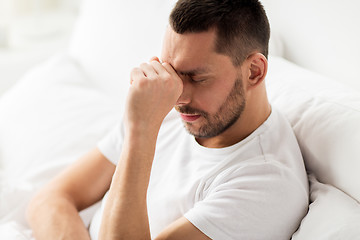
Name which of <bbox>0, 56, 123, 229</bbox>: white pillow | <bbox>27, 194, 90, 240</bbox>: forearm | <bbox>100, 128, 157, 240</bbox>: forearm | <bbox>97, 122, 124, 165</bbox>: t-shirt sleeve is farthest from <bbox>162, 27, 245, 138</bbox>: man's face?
<bbox>0, 56, 123, 229</bbox>: white pillow

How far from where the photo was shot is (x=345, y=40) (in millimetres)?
1184

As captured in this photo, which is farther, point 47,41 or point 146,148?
point 47,41

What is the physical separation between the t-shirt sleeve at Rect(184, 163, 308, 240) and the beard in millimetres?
132

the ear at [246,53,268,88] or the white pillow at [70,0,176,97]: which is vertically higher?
the ear at [246,53,268,88]

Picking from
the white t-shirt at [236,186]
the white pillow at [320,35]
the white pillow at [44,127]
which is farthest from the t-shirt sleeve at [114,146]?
the white pillow at [320,35]

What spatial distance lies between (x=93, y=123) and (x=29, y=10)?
7.22 feet

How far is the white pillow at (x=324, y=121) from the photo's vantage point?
3.08ft

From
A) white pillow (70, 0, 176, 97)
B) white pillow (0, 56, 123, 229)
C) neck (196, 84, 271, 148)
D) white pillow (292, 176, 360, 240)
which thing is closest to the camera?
white pillow (292, 176, 360, 240)

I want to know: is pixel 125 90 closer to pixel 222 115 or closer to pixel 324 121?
pixel 222 115

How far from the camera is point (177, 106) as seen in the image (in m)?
1.07

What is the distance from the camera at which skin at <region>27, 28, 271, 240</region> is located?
0.95 m

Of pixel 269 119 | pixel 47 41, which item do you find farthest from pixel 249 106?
pixel 47 41

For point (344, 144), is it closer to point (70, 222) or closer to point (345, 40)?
point (345, 40)

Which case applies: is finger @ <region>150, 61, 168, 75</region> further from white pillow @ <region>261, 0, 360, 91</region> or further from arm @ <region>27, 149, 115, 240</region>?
white pillow @ <region>261, 0, 360, 91</region>
